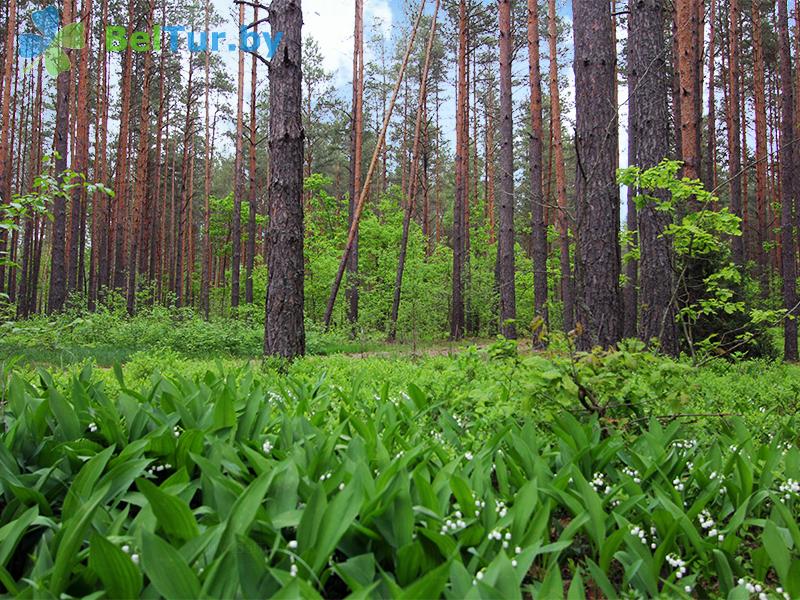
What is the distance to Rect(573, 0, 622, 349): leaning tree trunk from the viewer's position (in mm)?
5574

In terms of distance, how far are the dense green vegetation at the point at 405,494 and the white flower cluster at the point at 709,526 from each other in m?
0.02

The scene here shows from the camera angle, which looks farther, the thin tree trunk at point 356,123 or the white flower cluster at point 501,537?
the thin tree trunk at point 356,123

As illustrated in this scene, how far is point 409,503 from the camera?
177cm

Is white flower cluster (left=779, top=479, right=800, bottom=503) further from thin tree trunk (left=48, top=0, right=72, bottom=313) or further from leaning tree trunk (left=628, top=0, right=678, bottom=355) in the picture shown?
thin tree trunk (left=48, top=0, right=72, bottom=313)

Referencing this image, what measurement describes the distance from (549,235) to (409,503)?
2227 centimetres

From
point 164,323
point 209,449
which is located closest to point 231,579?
point 209,449

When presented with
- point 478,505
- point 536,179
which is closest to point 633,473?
point 478,505

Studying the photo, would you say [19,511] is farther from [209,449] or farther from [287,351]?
[287,351]

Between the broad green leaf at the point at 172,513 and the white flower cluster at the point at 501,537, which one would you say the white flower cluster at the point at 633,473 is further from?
the broad green leaf at the point at 172,513

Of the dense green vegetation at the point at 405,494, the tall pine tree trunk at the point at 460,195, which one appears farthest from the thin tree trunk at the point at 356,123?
the dense green vegetation at the point at 405,494

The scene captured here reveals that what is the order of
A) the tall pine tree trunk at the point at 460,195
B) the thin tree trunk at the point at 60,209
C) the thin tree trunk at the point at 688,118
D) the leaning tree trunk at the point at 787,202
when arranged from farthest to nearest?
the tall pine tree trunk at the point at 460,195 < the thin tree trunk at the point at 60,209 < the leaning tree trunk at the point at 787,202 < the thin tree trunk at the point at 688,118

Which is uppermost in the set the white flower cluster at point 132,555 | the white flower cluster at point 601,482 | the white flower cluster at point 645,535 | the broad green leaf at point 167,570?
the broad green leaf at point 167,570

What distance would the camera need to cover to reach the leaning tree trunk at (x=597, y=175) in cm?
557

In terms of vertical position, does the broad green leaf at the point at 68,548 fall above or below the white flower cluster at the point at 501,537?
above
